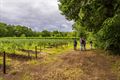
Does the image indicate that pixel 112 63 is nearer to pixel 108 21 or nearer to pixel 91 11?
pixel 108 21

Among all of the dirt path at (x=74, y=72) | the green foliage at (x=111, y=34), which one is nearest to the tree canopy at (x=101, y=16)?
the green foliage at (x=111, y=34)

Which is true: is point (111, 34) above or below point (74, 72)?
above

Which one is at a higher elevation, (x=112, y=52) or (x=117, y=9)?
(x=117, y=9)

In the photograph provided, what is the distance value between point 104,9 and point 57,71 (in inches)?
450

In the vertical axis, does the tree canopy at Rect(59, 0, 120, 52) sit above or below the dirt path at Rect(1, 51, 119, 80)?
above

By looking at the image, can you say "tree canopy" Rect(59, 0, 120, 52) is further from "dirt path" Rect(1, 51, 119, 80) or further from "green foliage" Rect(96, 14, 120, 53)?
"dirt path" Rect(1, 51, 119, 80)

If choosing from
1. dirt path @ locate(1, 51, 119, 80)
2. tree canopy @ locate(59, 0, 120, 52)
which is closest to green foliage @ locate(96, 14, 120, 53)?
tree canopy @ locate(59, 0, 120, 52)

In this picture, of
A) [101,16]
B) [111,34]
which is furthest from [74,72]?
[101,16]

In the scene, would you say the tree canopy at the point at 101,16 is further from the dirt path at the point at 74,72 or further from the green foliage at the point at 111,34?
the dirt path at the point at 74,72

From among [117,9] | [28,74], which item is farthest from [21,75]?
[117,9]

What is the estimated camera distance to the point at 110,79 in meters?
16.3

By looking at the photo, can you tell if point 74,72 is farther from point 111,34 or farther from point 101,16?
point 101,16

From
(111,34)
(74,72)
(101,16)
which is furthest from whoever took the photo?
(101,16)

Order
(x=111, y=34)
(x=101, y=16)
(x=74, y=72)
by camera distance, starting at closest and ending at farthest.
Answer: (x=74, y=72)
(x=111, y=34)
(x=101, y=16)
